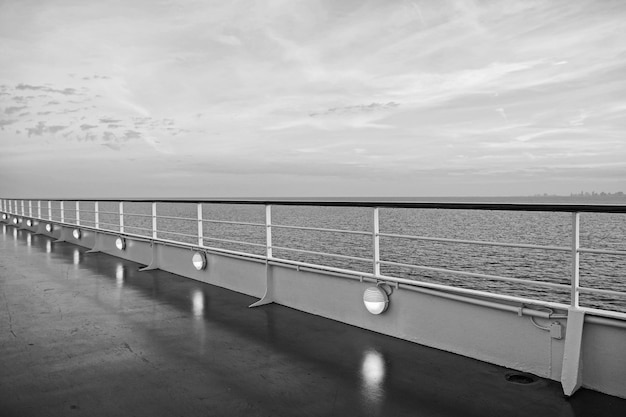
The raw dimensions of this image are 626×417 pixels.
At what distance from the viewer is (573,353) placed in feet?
8.05

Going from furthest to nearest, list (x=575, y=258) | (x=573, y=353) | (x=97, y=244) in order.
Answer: (x=97, y=244), (x=575, y=258), (x=573, y=353)

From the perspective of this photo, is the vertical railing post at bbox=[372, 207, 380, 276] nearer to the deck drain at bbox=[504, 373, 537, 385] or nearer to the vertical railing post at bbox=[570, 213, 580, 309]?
the deck drain at bbox=[504, 373, 537, 385]

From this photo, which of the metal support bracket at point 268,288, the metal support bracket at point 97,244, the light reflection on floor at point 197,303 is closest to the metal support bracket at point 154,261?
the light reflection on floor at point 197,303

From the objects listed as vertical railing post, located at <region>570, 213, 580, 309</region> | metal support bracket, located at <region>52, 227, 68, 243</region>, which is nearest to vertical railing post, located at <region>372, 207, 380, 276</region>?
vertical railing post, located at <region>570, 213, 580, 309</region>

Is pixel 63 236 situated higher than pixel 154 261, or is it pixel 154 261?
pixel 154 261

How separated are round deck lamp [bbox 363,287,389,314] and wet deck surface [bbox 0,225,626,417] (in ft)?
0.65

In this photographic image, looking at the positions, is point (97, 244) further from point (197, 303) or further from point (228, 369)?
point (228, 369)

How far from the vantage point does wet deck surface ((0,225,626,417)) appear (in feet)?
7.27

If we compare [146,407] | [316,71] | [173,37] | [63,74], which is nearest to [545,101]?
[316,71]

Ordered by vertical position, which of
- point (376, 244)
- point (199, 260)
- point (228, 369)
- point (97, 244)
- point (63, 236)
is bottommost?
point (63, 236)

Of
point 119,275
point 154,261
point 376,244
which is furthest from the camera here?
point 154,261

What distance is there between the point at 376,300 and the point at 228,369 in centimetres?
119

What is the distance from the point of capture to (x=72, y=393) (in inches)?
92.7

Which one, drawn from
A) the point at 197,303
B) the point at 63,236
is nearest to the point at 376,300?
the point at 197,303
